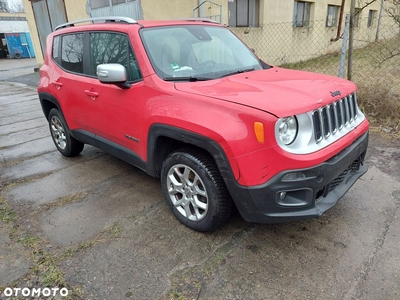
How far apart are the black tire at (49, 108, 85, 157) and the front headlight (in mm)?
3176

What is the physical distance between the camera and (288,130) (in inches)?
86.5

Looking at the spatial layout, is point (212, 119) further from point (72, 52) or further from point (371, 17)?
point (371, 17)

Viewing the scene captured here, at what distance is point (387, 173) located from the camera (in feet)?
12.4

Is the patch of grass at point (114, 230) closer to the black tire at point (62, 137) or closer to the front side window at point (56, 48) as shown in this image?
the black tire at point (62, 137)

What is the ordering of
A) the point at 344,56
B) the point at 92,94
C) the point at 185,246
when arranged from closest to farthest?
the point at 185,246
the point at 92,94
the point at 344,56

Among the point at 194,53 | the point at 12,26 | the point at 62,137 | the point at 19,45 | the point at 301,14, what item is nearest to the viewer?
the point at 194,53

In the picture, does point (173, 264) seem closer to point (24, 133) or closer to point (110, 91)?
point (110, 91)

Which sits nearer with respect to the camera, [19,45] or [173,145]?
[173,145]

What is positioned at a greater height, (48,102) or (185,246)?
(48,102)

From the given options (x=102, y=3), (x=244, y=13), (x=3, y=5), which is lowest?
(x=244, y=13)

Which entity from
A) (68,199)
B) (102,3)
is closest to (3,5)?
(102,3)

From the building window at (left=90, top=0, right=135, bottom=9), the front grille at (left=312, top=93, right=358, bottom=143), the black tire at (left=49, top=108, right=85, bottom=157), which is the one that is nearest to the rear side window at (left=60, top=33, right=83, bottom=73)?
the black tire at (left=49, top=108, right=85, bottom=157)

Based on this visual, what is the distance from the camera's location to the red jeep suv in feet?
7.13

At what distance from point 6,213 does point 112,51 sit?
204cm
